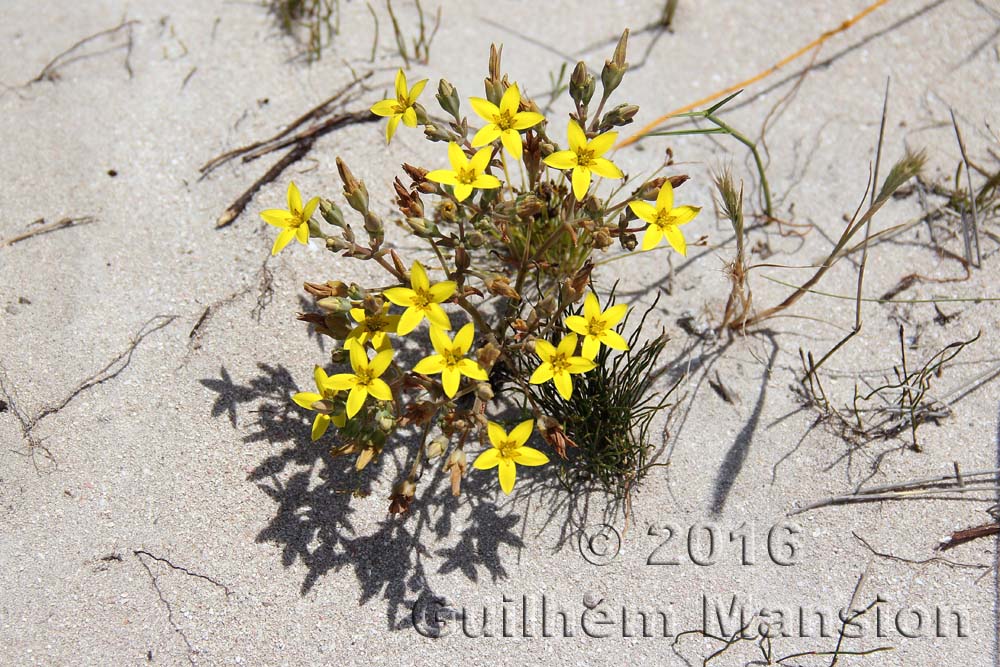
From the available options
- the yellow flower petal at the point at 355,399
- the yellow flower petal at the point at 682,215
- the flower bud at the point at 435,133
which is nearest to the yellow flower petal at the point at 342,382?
the yellow flower petal at the point at 355,399

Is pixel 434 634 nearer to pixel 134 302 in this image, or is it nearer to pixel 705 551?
pixel 705 551

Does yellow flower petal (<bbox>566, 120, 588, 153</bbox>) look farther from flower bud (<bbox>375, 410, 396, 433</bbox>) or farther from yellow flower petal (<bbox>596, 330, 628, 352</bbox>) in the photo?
flower bud (<bbox>375, 410, 396, 433</bbox>)

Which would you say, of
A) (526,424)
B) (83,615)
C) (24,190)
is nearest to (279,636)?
(83,615)

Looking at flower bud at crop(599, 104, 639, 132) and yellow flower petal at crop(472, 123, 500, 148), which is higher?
flower bud at crop(599, 104, 639, 132)

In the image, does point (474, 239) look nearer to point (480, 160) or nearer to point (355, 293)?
point (480, 160)

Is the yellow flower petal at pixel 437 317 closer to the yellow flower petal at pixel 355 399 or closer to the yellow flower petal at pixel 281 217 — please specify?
the yellow flower petal at pixel 355 399

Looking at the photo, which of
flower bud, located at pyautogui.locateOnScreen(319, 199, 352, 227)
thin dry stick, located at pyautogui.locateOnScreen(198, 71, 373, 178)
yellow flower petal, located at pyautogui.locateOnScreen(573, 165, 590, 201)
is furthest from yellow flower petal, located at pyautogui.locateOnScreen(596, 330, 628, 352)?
thin dry stick, located at pyautogui.locateOnScreen(198, 71, 373, 178)

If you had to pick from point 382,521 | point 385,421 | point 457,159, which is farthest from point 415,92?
point 382,521
